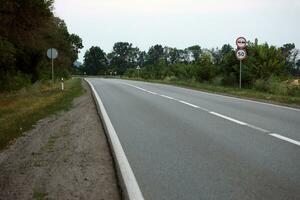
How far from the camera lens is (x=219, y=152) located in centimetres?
896

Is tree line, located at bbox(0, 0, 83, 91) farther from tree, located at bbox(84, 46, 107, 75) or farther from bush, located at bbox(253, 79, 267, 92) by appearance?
tree, located at bbox(84, 46, 107, 75)

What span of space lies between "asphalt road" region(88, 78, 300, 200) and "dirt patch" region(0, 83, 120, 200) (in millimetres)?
514

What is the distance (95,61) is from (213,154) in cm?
16773

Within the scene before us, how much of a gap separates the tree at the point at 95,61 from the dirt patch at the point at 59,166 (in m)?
157

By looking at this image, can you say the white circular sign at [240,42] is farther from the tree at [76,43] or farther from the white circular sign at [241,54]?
the tree at [76,43]

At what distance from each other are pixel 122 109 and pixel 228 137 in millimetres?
7746

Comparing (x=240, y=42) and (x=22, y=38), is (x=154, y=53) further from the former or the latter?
(x=240, y=42)

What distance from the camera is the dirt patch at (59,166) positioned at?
6543 mm

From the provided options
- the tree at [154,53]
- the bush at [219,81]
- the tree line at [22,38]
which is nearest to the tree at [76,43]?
the tree line at [22,38]

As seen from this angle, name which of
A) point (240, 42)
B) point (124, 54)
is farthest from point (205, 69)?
point (124, 54)

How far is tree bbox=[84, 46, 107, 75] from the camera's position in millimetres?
171000

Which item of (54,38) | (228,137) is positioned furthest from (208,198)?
(54,38)

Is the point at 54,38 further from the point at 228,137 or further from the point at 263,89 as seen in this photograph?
the point at 228,137

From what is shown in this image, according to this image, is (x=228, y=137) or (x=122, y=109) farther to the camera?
(x=122, y=109)
